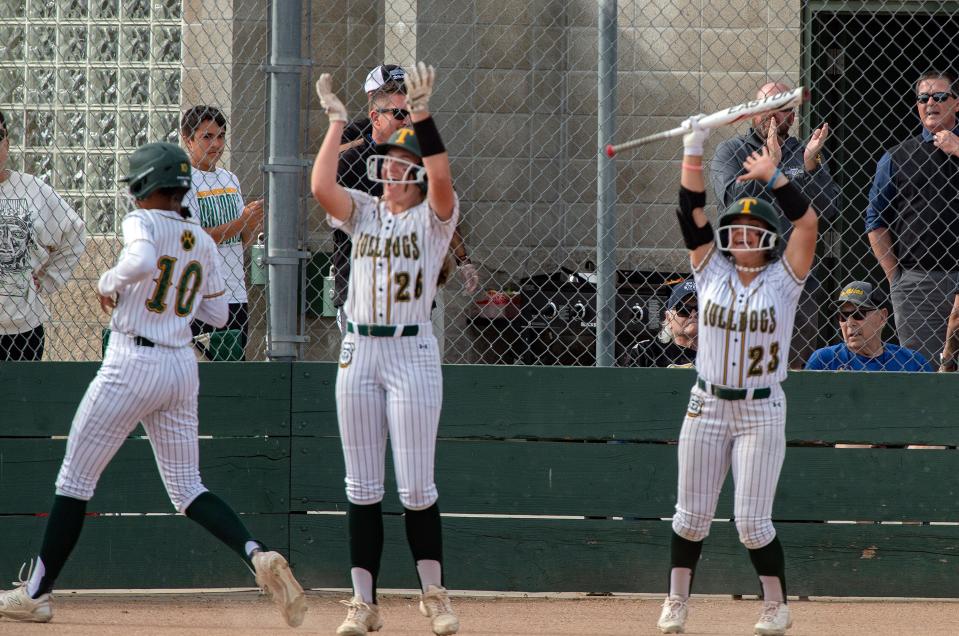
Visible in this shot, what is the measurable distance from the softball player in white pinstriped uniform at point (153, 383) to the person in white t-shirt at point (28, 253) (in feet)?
4.30

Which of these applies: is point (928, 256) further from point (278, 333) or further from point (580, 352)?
point (278, 333)

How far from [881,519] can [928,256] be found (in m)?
1.29

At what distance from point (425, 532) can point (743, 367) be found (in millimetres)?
1323

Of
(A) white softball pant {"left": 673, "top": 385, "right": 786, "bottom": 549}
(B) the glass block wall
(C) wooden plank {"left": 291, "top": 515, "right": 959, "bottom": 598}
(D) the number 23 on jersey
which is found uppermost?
(B) the glass block wall

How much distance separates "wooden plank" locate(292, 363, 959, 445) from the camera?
19.5 ft

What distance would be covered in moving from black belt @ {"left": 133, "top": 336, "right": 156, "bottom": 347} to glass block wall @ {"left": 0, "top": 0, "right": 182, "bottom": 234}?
10.0ft

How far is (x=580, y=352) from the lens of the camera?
7.47 meters


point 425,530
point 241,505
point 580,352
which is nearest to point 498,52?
point 580,352

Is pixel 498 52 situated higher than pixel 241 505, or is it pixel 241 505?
pixel 498 52

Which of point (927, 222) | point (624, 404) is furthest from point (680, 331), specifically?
point (927, 222)

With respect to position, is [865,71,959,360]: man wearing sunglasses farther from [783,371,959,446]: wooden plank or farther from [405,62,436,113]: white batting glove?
[405,62,436,113]: white batting glove

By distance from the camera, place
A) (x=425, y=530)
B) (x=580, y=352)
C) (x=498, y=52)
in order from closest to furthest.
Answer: (x=425, y=530)
(x=580, y=352)
(x=498, y=52)

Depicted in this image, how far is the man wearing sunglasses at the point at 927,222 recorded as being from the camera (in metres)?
6.23

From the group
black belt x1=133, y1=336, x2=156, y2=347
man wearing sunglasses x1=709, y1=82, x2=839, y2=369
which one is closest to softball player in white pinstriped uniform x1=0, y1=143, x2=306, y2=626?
black belt x1=133, y1=336, x2=156, y2=347
